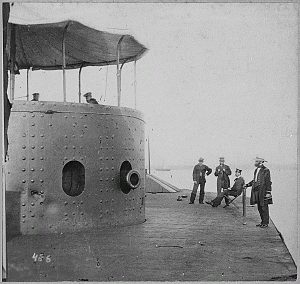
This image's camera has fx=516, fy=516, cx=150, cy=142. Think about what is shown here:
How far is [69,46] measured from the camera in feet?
26.3

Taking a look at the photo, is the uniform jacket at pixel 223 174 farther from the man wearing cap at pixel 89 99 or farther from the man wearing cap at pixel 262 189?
the man wearing cap at pixel 89 99

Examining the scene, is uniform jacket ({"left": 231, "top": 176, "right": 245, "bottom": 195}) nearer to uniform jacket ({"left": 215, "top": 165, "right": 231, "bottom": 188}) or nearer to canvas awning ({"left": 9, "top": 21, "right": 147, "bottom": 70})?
uniform jacket ({"left": 215, "top": 165, "right": 231, "bottom": 188})

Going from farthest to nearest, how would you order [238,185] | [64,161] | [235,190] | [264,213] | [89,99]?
[235,190] → [238,185] → [264,213] → [89,99] → [64,161]

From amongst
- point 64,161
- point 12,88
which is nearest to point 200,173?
point 64,161

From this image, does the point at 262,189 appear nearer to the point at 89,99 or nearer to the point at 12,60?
the point at 89,99

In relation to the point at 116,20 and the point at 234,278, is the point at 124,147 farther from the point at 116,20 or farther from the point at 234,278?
the point at 234,278


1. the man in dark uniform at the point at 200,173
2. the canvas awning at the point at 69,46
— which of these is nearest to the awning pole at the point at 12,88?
the canvas awning at the point at 69,46

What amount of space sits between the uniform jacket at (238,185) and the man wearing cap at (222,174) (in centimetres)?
13

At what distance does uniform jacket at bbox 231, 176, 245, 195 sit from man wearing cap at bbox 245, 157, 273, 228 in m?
0.72

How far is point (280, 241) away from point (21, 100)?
394 cm

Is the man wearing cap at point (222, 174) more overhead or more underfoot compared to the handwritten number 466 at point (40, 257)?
more overhead

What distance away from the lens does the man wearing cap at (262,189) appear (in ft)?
24.7

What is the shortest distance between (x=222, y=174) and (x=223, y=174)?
0.02 metres

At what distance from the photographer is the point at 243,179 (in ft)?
28.3
